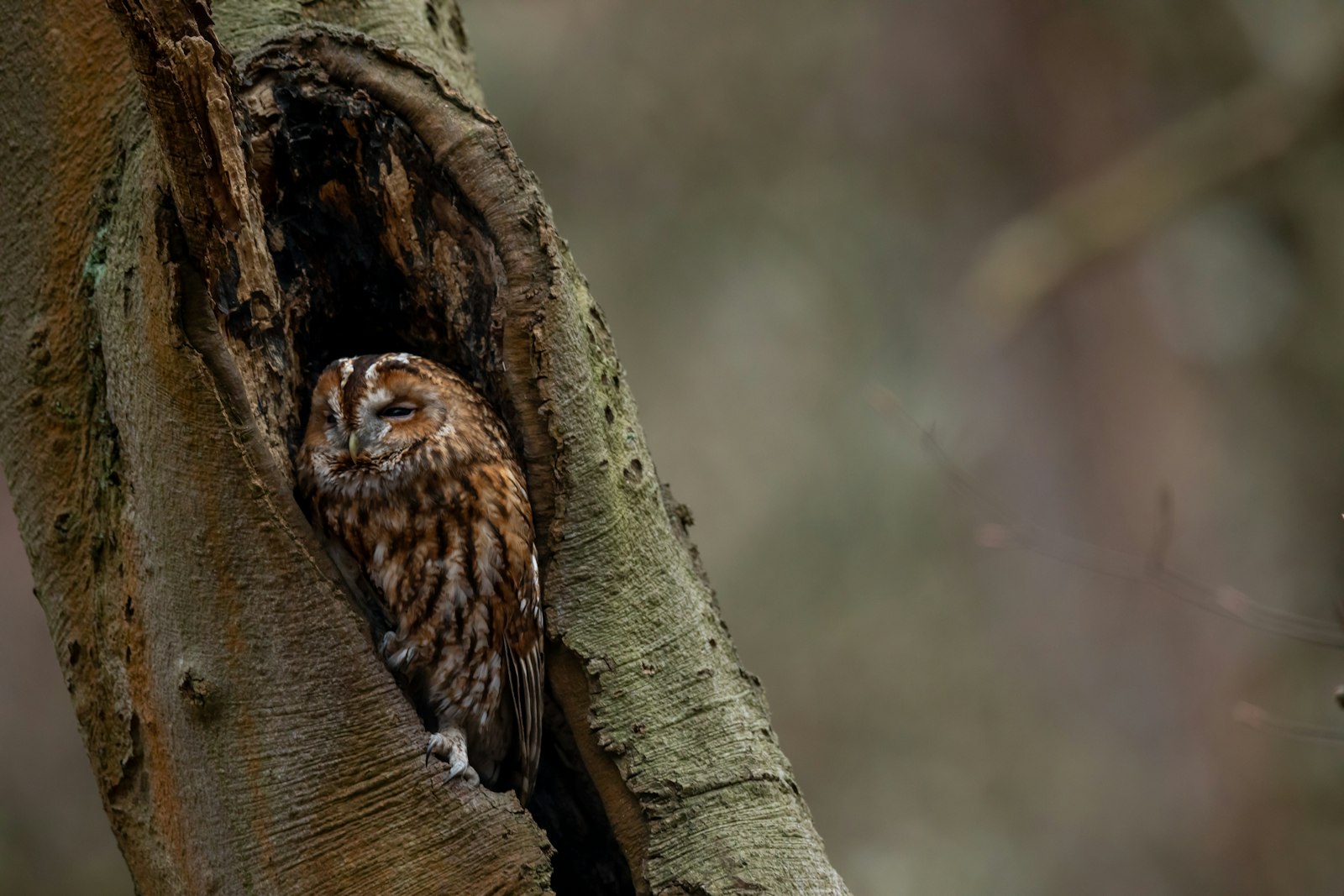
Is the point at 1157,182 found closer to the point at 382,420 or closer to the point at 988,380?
the point at 988,380

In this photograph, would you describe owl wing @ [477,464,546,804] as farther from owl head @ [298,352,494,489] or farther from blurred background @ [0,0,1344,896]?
blurred background @ [0,0,1344,896]

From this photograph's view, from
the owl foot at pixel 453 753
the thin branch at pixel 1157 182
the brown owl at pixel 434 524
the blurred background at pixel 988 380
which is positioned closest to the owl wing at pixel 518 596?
the brown owl at pixel 434 524

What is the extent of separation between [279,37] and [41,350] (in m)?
0.64

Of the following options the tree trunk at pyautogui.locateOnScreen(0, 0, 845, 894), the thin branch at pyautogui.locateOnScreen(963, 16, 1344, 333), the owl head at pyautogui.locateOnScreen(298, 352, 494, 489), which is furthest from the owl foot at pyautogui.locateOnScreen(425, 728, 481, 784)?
the thin branch at pyautogui.locateOnScreen(963, 16, 1344, 333)

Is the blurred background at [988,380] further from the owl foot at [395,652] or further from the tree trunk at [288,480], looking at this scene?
the tree trunk at [288,480]

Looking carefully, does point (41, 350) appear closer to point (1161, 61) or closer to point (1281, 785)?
point (1281, 785)

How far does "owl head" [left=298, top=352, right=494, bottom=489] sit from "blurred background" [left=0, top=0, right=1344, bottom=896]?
151 inches

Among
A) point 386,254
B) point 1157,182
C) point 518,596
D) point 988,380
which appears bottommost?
point 518,596

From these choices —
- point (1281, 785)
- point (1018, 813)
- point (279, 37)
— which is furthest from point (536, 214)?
point (1018, 813)

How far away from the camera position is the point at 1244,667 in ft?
19.7

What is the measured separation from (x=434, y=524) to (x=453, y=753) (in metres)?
0.49

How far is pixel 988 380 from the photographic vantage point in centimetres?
777

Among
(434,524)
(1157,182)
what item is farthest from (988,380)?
(434,524)

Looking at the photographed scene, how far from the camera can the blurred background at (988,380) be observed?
594 centimetres
